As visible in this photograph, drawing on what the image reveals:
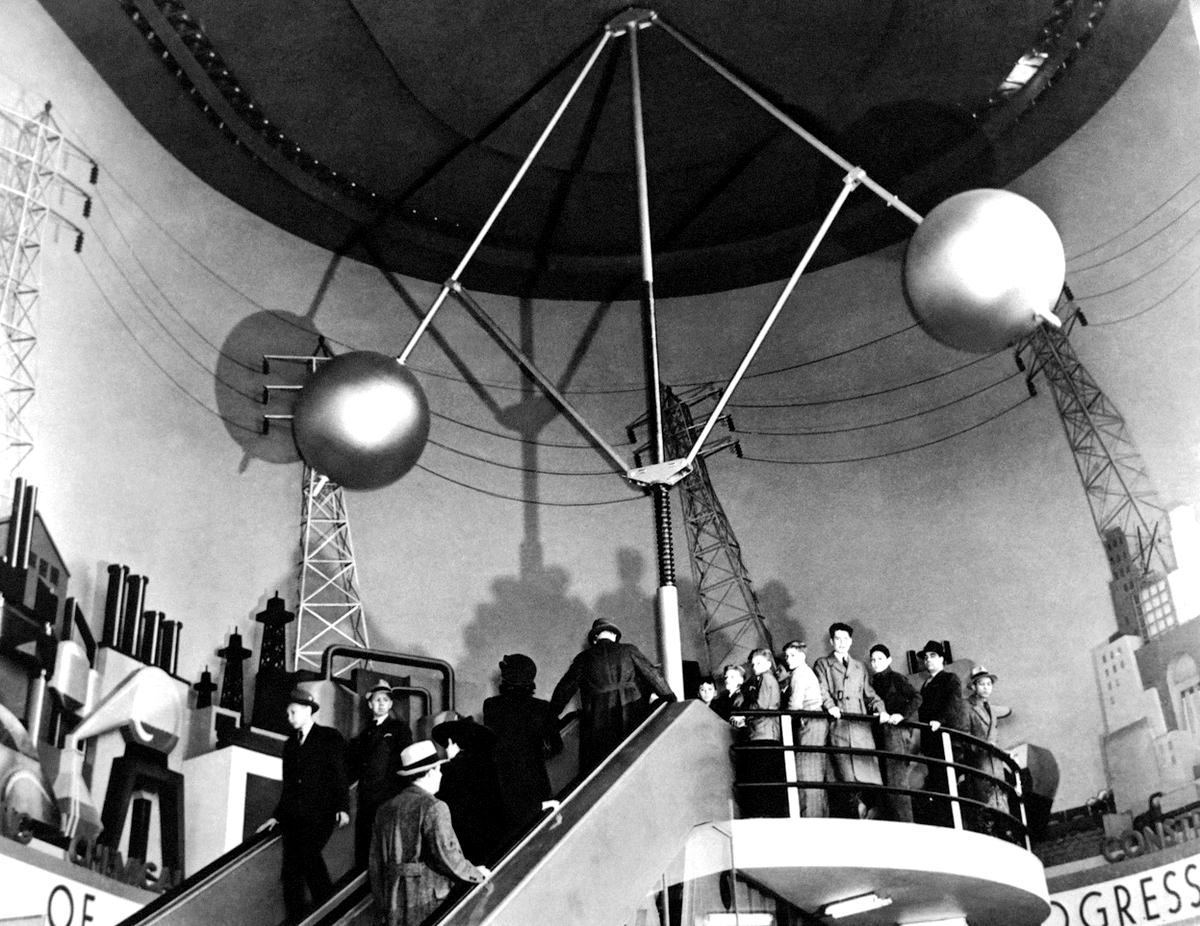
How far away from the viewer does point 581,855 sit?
6016 millimetres

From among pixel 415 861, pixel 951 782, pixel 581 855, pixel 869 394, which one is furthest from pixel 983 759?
pixel 869 394

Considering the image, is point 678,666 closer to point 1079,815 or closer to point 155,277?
point 1079,815

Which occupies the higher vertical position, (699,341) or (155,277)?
→ (699,341)

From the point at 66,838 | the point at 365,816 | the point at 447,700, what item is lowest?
the point at 365,816

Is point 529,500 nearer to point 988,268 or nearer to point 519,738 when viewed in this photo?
point 988,268

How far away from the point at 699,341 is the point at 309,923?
894 cm

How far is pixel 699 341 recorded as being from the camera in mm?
14344

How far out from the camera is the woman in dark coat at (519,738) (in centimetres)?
712

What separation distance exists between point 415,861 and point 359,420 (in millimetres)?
4401

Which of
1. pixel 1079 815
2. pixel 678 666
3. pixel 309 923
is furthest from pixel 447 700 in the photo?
pixel 309 923

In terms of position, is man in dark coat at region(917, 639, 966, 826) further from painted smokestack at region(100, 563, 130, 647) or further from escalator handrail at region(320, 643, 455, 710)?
painted smokestack at region(100, 563, 130, 647)

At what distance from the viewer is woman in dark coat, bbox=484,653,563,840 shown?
7117mm

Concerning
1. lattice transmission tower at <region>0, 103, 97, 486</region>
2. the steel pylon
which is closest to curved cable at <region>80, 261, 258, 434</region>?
lattice transmission tower at <region>0, 103, 97, 486</region>

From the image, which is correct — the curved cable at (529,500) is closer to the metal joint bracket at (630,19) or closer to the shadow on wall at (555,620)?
the shadow on wall at (555,620)
